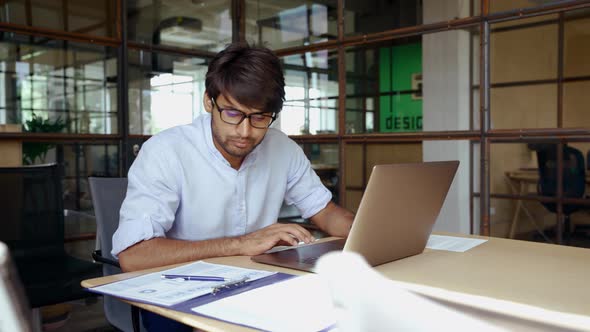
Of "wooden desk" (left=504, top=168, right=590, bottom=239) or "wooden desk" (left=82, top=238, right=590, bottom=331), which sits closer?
"wooden desk" (left=82, top=238, right=590, bottom=331)

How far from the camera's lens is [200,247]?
1.57m

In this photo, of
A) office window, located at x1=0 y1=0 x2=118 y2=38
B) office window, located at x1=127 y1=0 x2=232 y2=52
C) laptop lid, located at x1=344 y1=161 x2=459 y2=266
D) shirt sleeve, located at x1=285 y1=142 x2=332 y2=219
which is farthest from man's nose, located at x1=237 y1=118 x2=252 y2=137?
office window, located at x1=127 y1=0 x2=232 y2=52

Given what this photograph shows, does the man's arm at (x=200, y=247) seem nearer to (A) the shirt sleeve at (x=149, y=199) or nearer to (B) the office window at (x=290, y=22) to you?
(A) the shirt sleeve at (x=149, y=199)

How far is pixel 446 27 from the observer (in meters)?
2.88

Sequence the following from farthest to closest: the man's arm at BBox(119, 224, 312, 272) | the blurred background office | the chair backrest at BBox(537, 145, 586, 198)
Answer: the blurred background office
the chair backrest at BBox(537, 145, 586, 198)
the man's arm at BBox(119, 224, 312, 272)

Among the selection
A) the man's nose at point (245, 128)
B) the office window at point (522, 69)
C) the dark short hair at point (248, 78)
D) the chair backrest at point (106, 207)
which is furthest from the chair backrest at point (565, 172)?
the chair backrest at point (106, 207)

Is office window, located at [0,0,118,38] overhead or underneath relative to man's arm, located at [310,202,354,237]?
overhead

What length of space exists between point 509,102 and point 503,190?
51 cm

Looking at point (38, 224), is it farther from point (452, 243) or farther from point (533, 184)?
point (533, 184)

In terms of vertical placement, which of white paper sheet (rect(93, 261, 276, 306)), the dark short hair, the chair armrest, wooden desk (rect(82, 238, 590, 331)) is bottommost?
the chair armrest

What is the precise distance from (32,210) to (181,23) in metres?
1.68

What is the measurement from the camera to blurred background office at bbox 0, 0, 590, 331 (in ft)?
8.59

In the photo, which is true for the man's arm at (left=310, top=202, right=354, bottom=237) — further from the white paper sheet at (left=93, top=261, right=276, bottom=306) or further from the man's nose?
the white paper sheet at (left=93, top=261, right=276, bottom=306)

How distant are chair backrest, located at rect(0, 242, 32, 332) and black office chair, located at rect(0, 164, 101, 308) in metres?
2.11
